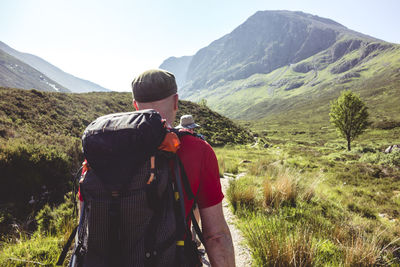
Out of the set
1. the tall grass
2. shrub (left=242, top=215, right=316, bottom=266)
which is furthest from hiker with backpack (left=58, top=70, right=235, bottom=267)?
the tall grass

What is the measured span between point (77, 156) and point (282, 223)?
7.86m

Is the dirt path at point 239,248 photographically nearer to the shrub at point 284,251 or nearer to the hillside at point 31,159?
the shrub at point 284,251

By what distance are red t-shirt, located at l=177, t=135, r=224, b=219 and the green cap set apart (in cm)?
44

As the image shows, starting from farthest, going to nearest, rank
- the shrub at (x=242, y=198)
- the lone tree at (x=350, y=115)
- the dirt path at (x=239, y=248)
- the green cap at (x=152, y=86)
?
the lone tree at (x=350, y=115), the shrub at (x=242, y=198), the dirt path at (x=239, y=248), the green cap at (x=152, y=86)

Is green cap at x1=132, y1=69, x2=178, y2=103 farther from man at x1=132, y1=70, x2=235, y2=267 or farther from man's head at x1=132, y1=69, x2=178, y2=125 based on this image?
man at x1=132, y1=70, x2=235, y2=267

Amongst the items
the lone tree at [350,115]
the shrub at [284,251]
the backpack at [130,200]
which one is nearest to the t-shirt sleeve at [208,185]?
the backpack at [130,200]

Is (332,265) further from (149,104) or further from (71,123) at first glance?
(71,123)

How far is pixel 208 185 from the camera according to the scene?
4.50 feet

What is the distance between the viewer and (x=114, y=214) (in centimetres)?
105

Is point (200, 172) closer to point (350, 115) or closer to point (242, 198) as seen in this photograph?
point (242, 198)

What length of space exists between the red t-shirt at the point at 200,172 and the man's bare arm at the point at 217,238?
0.07 m

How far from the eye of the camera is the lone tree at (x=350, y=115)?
2475cm

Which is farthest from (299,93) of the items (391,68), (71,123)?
(71,123)

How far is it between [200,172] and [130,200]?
1.70 feet
